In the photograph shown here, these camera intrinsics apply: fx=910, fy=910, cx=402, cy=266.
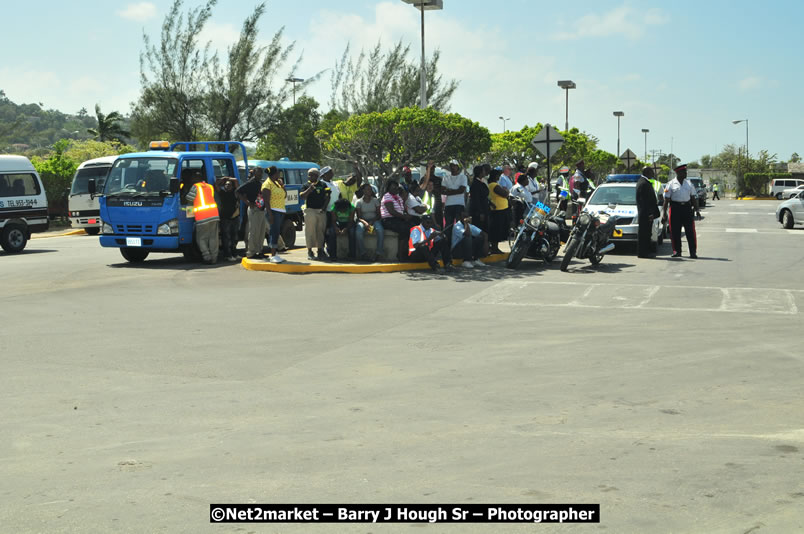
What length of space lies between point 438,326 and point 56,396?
4580 mm

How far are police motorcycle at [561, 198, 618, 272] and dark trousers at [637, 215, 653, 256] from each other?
186cm

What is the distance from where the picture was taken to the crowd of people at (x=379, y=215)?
1673cm

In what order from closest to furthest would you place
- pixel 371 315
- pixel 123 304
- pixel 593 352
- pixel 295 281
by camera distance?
1. pixel 593 352
2. pixel 371 315
3. pixel 123 304
4. pixel 295 281

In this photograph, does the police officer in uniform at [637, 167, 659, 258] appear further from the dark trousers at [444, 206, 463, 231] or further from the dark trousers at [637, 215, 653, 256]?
the dark trousers at [444, 206, 463, 231]

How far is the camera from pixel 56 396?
284 inches

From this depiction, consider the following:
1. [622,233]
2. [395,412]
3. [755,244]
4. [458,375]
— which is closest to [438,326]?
[458,375]

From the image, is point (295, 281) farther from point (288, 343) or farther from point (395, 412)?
point (395, 412)

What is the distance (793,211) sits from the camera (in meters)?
30.0

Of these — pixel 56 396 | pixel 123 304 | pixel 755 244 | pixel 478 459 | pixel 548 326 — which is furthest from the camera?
pixel 755 244

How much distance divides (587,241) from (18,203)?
1402cm

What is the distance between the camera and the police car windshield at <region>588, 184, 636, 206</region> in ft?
72.3

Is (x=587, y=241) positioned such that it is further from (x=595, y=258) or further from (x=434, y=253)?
(x=434, y=253)


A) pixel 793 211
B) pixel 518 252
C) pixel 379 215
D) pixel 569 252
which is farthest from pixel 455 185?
pixel 793 211

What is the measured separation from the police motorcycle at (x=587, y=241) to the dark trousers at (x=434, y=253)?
6.93ft
